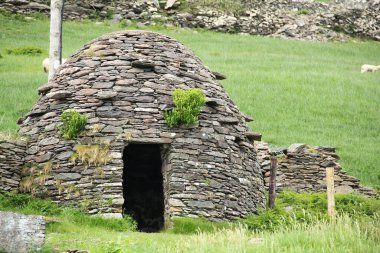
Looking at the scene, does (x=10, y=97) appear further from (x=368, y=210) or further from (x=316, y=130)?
(x=368, y=210)

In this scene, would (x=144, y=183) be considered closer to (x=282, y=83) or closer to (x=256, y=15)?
(x=282, y=83)

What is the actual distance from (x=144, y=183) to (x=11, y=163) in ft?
12.2

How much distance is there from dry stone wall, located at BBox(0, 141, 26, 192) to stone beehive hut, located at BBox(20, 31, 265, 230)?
6.1 inches

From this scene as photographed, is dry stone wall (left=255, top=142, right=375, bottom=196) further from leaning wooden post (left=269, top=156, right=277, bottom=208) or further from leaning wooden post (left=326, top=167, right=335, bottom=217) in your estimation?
leaning wooden post (left=326, top=167, right=335, bottom=217)

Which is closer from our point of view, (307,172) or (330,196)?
(330,196)

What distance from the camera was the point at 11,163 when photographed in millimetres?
16016

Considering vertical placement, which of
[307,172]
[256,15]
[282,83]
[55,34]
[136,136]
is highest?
[55,34]

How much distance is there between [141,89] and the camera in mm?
16391

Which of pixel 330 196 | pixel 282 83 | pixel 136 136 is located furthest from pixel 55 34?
pixel 282 83

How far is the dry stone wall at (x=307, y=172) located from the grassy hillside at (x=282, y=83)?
75.8 inches

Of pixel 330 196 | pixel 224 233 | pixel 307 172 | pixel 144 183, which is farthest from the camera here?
pixel 307 172

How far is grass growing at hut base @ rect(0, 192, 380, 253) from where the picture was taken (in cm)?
1053

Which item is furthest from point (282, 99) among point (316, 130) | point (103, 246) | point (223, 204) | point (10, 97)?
point (103, 246)

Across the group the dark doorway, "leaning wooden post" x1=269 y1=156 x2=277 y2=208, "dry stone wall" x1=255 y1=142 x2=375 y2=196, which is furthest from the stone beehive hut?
"dry stone wall" x1=255 y1=142 x2=375 y2=196
